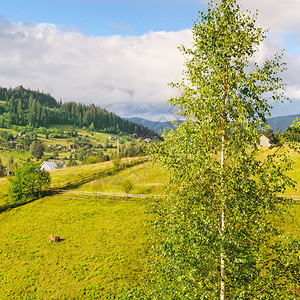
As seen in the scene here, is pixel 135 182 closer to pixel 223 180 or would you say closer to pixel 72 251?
pixel 72 251

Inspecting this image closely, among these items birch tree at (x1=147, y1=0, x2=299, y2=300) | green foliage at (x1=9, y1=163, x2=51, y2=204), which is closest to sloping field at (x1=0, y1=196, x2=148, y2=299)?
green foliage at (x1=9, y1=163, x2=51, y2=204)

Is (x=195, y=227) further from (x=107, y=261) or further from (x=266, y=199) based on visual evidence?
(x=107, y=261)

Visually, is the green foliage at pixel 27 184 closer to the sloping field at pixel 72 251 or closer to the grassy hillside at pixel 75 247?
the grassy hillside at pixel 75 247

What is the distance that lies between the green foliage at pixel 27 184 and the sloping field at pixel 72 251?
7151 mm

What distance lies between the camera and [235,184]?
11328 mm

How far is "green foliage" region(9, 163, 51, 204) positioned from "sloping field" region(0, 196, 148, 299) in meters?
7.15

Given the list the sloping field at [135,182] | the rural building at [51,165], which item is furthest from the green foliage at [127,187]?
the rural building at [51,165]

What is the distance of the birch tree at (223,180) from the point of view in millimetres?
10961

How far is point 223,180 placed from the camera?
1165 cm

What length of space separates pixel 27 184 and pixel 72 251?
35091mm

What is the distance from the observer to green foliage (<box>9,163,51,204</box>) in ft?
204

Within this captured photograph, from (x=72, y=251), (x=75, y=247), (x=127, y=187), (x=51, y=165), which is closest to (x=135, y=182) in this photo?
(x=127, y=187)

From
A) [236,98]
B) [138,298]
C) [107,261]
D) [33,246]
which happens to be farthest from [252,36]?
[33,246]

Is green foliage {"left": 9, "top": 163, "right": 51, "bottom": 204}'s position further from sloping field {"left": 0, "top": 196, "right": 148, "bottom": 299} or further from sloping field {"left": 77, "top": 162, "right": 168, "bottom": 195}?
sloping field {"left": 77, "top": 162, "right": 168, "bottom": 195}
